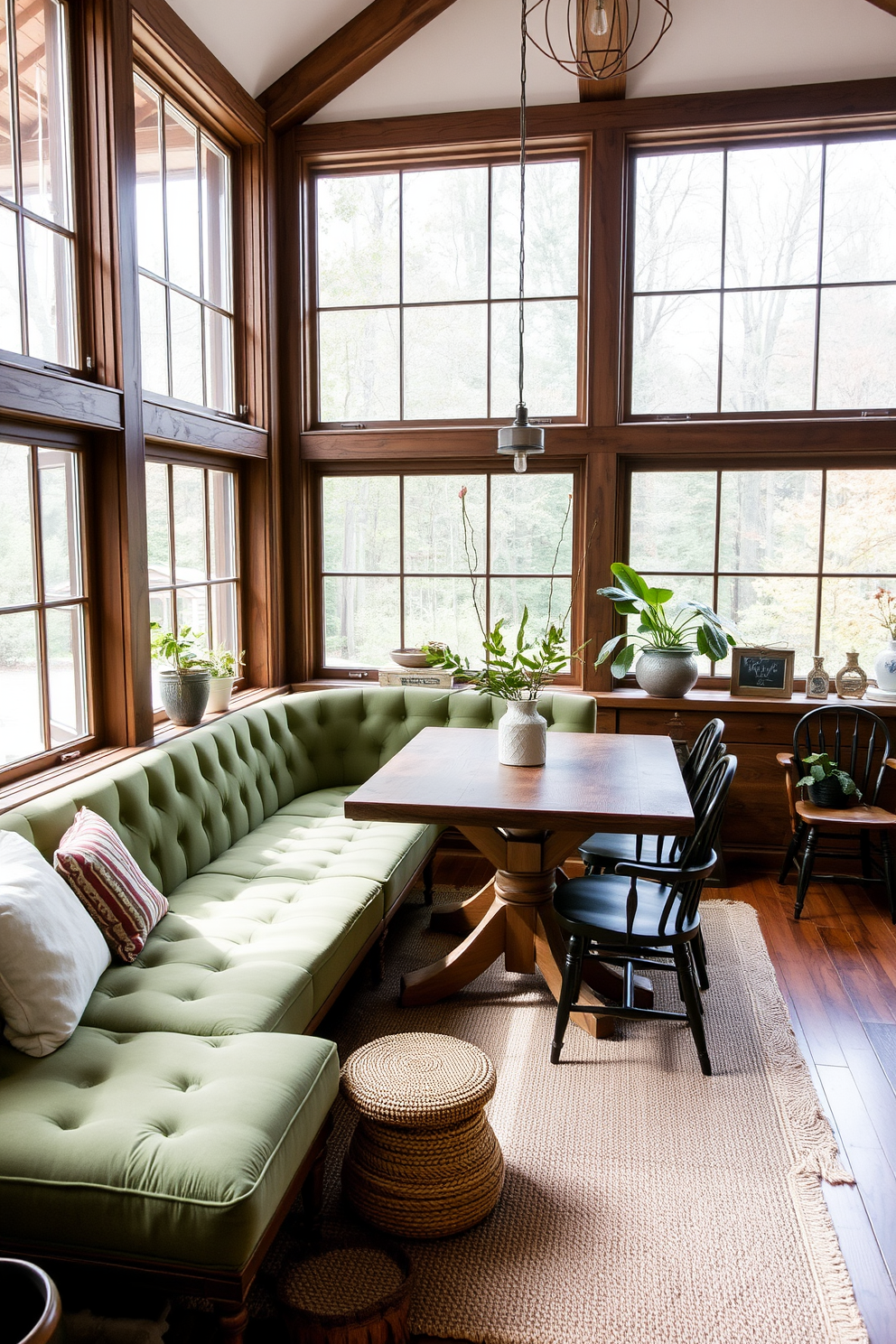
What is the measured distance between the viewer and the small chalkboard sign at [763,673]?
4.60 m

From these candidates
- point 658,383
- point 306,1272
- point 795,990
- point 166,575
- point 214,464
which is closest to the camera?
point 306,1272

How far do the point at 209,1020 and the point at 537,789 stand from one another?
3.92 ft

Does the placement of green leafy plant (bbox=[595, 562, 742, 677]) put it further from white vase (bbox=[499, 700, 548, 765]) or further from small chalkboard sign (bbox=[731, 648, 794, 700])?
white vase (bbox=[499, 700, 548, 765])

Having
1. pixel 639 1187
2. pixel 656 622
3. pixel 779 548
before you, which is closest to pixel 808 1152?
pixel 639 1187

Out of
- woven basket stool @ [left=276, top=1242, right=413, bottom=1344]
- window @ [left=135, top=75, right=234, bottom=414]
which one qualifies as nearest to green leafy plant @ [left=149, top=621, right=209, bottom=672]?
window @ [left=135, top=75, right=234, bottom=414]

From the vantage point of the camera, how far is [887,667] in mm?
4477

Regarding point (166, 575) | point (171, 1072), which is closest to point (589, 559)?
point (166, 575)

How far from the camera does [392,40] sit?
4.57 meters

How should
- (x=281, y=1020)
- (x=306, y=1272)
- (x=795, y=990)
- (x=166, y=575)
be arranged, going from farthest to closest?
(x=166, y=575)
(x=795, y=990)
(x=281, y=1020)
(x=306, y=1272)

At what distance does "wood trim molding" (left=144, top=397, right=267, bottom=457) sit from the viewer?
3627 mm

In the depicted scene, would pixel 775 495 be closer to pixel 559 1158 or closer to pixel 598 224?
pixel 598 224

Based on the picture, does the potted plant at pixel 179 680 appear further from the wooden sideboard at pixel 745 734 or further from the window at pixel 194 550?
the wooden sideboard at pixel 745 734

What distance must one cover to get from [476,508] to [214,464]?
128 centimetres

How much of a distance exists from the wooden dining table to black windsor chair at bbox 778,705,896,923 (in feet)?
2.93
